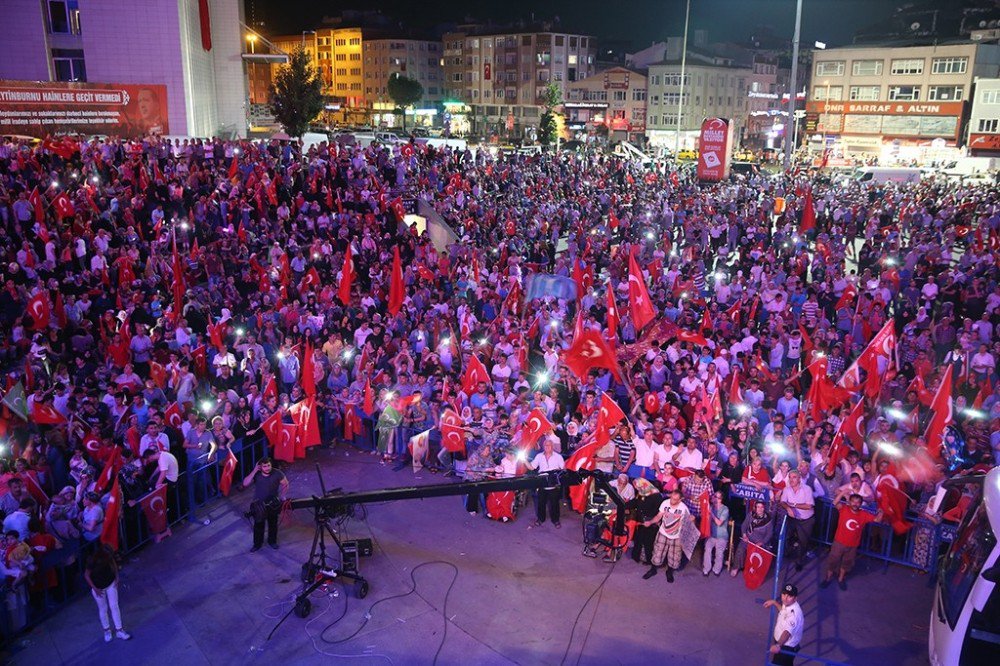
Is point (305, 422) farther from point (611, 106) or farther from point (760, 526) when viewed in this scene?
point (611, 106)

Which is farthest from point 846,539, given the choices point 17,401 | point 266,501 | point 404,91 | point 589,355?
point 404,91

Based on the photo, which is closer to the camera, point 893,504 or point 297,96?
point 893,504

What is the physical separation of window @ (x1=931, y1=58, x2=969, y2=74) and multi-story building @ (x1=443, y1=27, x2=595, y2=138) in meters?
43.6

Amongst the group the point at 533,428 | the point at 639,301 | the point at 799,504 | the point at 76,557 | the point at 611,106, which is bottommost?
the point at 76,557

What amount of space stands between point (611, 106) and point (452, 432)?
274 ft

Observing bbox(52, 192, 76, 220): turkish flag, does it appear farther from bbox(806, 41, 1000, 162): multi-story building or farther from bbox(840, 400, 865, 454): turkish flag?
bbox(806, 41, 1000, 162): multi-story building

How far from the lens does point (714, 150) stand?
2534cm

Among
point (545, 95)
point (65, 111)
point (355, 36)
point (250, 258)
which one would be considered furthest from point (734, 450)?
point (355, 36)

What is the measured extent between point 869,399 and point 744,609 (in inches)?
196

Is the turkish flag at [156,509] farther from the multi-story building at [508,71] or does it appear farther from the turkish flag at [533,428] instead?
the multi-story building at [508,71]

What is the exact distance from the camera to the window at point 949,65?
6550cm

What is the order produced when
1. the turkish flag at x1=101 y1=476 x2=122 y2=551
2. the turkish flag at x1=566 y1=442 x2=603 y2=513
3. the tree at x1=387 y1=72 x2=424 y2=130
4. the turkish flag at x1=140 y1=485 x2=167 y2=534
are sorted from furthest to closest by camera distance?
the tree at x1=387 y1=72 x2=424 y2=130, the turkish flag at x1=566 y1=442 x2=603 y2=513, the turkish flag at x1=140 y1=485 x2=167 y2=534, the turkish flag at x1=101 y1=476 x2=122 y2=551

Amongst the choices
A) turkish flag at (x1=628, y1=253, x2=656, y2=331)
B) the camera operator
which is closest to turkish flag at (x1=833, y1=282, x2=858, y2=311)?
turkish flag at (x1=628, y1=253, x2=656, y2=331)

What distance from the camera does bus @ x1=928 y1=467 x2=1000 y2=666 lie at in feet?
22.9
